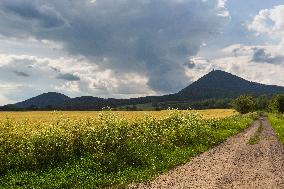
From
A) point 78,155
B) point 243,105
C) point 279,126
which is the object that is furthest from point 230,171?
point 243,105

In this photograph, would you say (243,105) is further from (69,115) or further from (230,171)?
(230,171)

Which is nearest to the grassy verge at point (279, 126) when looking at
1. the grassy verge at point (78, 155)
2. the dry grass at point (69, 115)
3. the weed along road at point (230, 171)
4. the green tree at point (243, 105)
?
the dry grass at point (69, 115)

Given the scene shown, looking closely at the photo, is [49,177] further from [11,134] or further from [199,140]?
[199,140]

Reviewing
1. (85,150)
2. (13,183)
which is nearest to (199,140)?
(85,150)

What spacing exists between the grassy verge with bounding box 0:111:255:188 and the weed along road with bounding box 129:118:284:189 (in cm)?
130

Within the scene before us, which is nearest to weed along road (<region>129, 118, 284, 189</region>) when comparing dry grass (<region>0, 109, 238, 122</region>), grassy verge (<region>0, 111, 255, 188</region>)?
grassy verge (<region>0, 111, 255, 188</region>)

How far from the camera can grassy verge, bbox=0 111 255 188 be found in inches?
913

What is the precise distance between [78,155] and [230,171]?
393 inches

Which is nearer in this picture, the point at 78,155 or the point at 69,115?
the point at 78,155

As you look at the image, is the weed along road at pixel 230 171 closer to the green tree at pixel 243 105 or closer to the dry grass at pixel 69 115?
the dry grass at pixel 69 115

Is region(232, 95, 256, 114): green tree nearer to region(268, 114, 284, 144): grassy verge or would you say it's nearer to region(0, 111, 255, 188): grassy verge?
region(268, 114, 284, 144): grassy verge

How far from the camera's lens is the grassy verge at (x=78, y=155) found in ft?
76.1

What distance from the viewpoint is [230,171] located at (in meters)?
26.5

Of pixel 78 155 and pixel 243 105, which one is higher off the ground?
pixel 243 105
